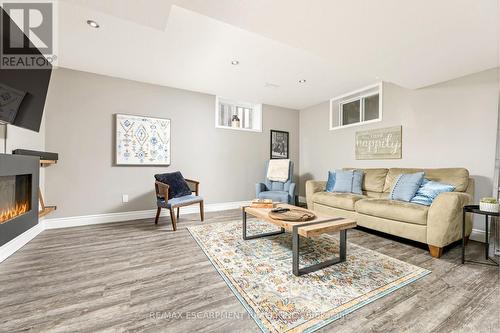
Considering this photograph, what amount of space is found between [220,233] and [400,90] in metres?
3.67

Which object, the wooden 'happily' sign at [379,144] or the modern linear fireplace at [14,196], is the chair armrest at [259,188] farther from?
the modern linear fireplace at [14,196]

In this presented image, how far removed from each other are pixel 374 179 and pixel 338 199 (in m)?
0.78

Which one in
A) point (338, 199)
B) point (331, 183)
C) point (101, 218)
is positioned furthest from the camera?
point (331, 183)

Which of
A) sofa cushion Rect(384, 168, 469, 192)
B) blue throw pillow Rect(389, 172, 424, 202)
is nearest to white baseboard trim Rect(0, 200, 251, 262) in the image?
blue throw pillow Rect(389, 172, 424, 202)

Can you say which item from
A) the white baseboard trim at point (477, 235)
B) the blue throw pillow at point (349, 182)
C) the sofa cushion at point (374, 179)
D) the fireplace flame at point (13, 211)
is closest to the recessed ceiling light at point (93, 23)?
the fireplace flame at point (13, 211)

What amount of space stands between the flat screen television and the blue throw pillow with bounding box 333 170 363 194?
13.4 ft

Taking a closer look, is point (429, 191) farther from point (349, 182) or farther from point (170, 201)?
point (170, 201)

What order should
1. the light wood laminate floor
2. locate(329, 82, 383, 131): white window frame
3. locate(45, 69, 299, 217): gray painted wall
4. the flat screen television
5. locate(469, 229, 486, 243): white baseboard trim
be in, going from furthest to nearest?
locate(329, 82, 383, 131): white window frame < locate(45, 69, 299, 217): gray painted wall < locate(469, 229, 486, 243): white baseboard trim < the flat screen television < the light wood laminate floor

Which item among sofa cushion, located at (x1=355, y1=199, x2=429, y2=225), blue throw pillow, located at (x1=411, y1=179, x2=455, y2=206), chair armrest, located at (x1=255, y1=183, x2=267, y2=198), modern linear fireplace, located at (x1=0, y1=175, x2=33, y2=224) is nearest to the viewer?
modern linear fireplace, located at (x1=0, y1=175, x2=33, y2=224)

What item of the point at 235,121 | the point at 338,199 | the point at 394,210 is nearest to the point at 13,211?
the point at 235,121

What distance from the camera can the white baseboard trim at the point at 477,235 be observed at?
8.77ft

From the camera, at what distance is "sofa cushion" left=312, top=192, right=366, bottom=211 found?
3131mm

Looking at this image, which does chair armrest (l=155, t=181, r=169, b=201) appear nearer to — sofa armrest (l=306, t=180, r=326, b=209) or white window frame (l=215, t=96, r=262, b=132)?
white window frame (l=215, t=96, r=262, b=132)

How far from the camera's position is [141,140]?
12.1ft
